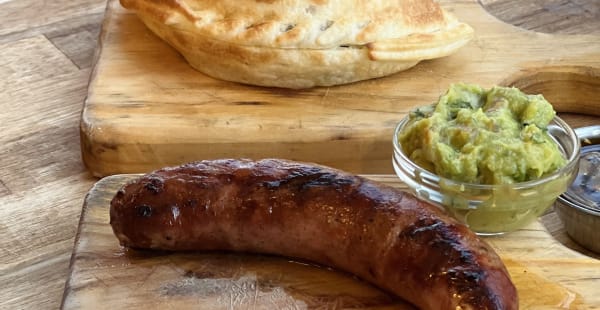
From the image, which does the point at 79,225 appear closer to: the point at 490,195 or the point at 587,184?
the point at 490,195

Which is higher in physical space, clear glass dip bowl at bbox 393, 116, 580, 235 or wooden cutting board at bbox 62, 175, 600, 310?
clear glass dip bowl at bbox 393, 116, 580, 235

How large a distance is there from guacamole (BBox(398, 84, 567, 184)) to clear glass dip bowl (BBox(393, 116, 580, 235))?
2 cm

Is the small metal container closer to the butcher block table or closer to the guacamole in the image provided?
the butcher block table

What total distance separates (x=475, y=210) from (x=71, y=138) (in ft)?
3.74

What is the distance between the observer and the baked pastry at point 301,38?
7.75ft

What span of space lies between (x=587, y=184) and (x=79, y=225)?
116 cm

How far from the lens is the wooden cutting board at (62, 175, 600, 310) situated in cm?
176

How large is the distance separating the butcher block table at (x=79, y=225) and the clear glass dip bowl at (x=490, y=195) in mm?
52

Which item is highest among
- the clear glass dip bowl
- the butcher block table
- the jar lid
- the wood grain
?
the clear glass dip bowl

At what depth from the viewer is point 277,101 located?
242 centimetres

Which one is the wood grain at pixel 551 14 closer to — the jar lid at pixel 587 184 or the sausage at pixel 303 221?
the jar lid at pixel 587 184

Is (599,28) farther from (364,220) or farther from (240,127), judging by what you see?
(364,220)

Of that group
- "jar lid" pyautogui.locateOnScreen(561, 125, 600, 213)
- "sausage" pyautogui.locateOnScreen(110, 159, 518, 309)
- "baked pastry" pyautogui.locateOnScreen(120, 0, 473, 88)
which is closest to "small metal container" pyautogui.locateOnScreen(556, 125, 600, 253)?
"jar lid" pyautogui.locateOnScreen(561, 125, 600, 213)

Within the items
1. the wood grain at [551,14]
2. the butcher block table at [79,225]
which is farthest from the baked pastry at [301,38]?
the wood grain at [551,14]
